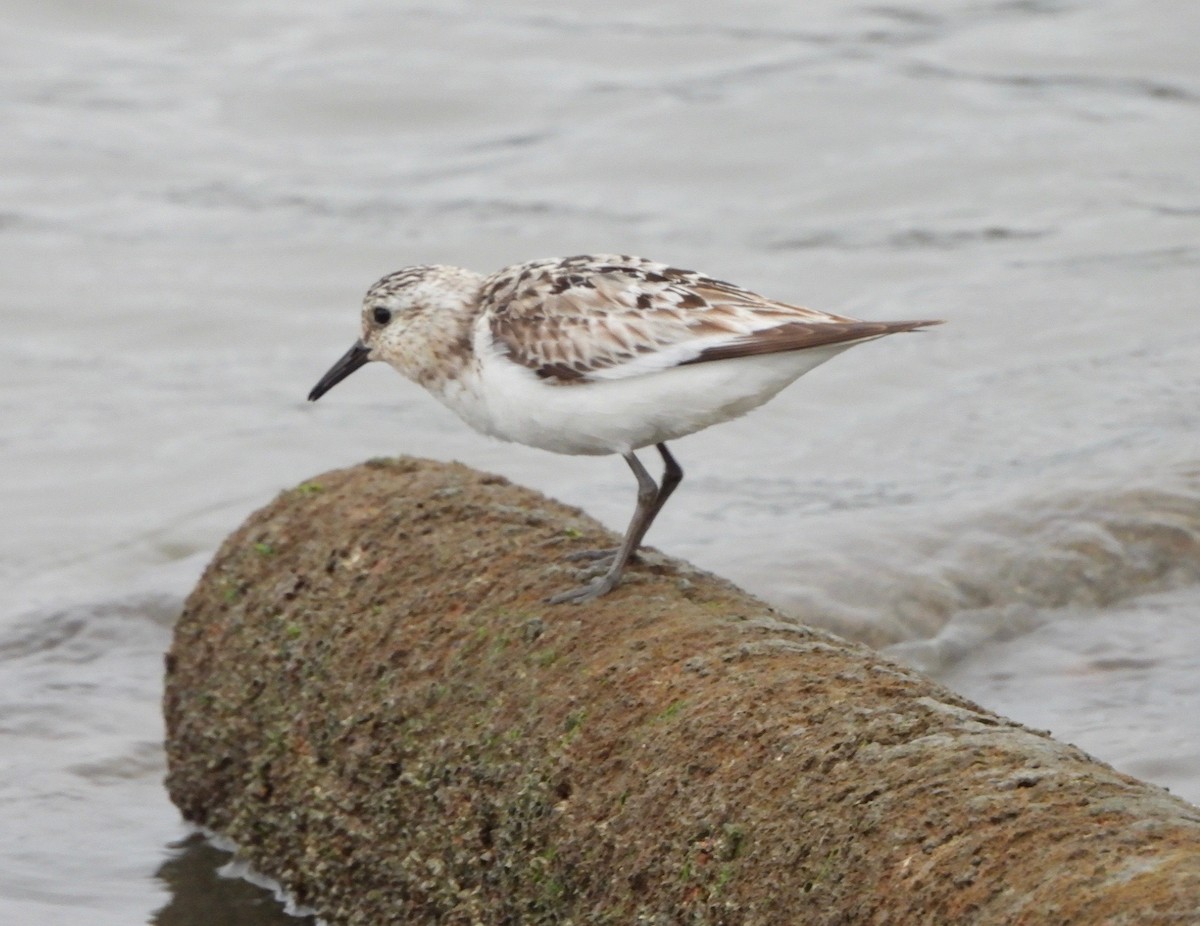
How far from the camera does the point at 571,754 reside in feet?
16.3

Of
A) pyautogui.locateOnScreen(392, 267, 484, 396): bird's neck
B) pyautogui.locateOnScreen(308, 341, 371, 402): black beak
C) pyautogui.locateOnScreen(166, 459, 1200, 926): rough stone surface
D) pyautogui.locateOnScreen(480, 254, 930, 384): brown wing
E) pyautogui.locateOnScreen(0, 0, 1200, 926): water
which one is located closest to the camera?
pyautogui.locateOnScreen(166, 459, 1200, 926): rough stone surface

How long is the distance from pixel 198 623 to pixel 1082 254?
11052mm

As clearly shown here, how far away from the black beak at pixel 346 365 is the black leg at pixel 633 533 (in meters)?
1.45

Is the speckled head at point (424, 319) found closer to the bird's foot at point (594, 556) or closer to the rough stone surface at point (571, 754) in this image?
the rough stone surface at point (571, 754)

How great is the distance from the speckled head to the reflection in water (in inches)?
83.4

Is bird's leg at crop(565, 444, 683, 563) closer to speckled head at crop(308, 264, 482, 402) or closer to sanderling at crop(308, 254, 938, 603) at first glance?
sanderling at crop(308, 254, 938, 603)

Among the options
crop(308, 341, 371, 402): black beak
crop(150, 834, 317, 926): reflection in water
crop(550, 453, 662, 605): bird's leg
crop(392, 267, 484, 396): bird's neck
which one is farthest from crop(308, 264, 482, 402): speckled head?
crop(150, 834, 317, 926): reflection in water

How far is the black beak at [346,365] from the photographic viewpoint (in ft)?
23.8

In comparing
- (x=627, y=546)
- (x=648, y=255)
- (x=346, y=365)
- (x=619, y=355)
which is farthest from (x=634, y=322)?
(x=648, y=255)

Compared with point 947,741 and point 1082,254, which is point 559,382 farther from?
point 1082,254

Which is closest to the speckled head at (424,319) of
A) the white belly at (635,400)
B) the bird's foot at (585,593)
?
the white belly at (635,400)

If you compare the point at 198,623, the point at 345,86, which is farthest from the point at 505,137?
the point at 198,623

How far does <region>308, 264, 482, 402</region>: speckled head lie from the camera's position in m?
6.64

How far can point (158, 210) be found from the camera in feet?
56.3
